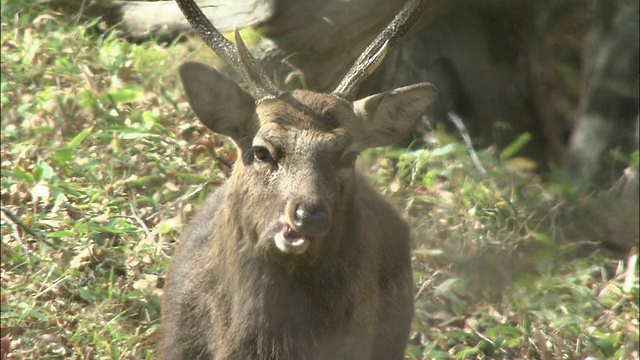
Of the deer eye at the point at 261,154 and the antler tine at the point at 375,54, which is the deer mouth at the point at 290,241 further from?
the antler tine at the point at 375,54

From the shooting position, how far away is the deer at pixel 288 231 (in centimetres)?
471

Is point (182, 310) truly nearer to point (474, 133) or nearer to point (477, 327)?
point (477, 327)

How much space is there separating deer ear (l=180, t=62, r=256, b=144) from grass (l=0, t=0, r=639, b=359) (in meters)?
1.48

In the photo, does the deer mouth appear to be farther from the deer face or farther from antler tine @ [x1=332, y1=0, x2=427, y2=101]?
antler tine @ [x1=332, y1=0, x2=427, y2=101]

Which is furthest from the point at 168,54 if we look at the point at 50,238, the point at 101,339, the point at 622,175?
the point at 622,175

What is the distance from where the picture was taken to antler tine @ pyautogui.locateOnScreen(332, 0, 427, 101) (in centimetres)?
515

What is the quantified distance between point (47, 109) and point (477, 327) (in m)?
3.67

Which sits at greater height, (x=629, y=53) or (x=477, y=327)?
(x=629, y=53)

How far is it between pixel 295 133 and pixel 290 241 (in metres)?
0.51

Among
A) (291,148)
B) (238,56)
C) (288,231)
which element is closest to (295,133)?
(291,148)

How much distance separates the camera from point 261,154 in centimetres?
479

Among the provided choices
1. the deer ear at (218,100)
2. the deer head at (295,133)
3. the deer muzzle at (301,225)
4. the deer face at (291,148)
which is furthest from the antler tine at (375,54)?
the deer muzzle at (301,225)

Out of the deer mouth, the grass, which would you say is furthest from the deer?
the grass

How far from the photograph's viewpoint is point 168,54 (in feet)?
28.6
